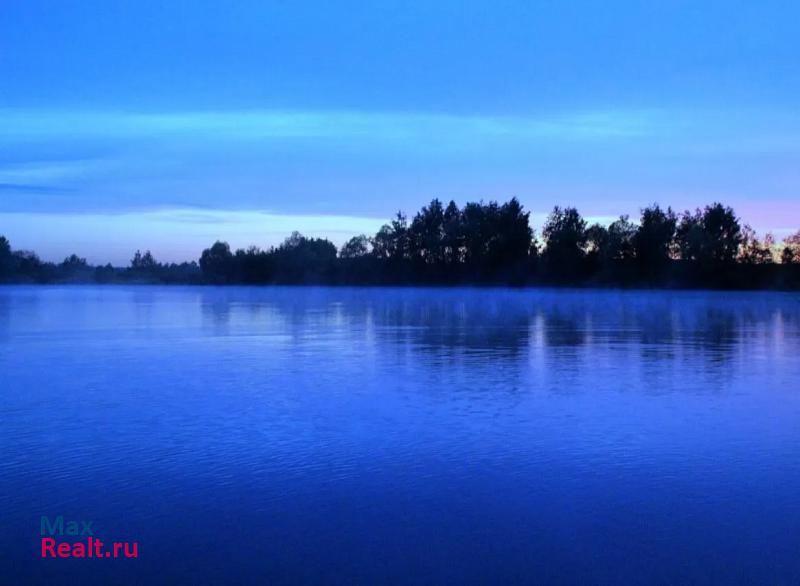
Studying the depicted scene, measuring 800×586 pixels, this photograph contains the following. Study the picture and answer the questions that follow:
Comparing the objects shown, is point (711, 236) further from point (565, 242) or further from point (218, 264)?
point (218, 264)

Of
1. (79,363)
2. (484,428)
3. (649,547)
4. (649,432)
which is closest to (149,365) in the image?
(79,363)

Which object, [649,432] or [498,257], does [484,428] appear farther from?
[498,257]

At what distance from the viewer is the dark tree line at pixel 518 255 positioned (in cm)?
7662

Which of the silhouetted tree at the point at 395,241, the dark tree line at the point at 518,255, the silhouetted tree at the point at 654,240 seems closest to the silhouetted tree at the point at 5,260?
the dark tree line at the point at 518,255

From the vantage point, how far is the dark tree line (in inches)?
3017

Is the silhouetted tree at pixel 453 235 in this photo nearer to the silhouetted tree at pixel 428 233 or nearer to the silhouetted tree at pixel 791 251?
the silhouetted tree at pixel 428 233

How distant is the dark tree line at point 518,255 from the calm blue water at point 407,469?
68069 millimetres

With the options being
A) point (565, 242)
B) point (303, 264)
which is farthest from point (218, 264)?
point (565, 242)

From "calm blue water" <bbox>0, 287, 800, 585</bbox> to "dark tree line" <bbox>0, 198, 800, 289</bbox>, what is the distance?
68.1 meters

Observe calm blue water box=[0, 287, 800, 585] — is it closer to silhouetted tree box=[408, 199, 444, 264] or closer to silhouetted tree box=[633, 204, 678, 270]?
silhouetted tree box=[633, 204, 678, 270]

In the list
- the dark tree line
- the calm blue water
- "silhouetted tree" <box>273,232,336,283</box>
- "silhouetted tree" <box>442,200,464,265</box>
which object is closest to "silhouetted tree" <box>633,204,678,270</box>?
the dark tree line

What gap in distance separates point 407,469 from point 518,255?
83.0 metres

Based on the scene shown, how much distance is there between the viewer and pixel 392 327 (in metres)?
21.4

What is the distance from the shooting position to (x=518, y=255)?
290 feet
